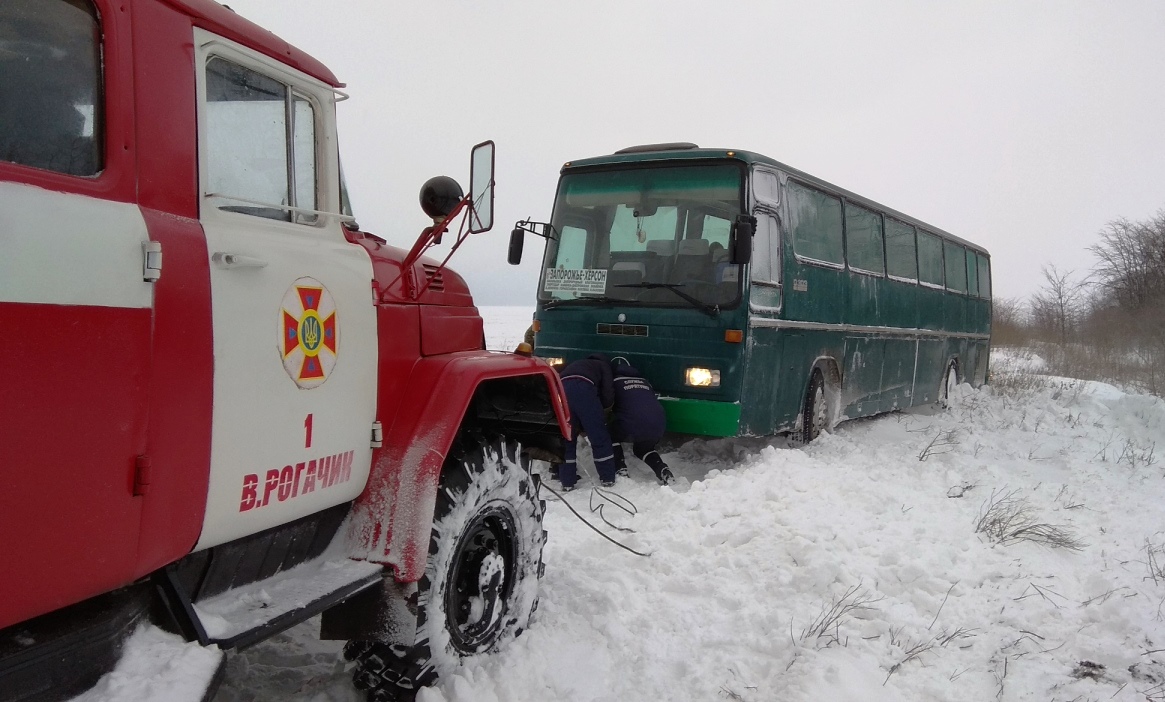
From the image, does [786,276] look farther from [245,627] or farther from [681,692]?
[245,627]

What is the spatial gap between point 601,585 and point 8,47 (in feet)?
11.0

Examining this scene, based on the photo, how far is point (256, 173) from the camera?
238 centimetres

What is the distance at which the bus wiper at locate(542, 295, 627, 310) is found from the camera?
24.4 feet

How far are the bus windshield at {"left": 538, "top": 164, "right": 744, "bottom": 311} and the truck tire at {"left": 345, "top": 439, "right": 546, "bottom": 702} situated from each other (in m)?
3.90

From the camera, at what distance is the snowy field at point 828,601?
3152mm

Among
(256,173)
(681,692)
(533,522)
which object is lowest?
(681,692)

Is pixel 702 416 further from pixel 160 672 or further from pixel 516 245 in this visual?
pixel 160 672

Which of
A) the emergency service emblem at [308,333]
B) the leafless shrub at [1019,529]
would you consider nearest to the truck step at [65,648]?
the emergency service emblem at [308,333]

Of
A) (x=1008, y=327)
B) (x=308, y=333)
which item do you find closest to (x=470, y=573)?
(x=308, y=333)

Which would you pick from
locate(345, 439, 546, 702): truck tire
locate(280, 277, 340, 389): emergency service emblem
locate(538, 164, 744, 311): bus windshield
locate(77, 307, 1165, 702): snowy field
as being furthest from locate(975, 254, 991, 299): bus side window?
locate(280, 277, 340, 389): emergency service emblem

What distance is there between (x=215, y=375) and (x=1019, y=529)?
525cm

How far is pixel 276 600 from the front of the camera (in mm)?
2338

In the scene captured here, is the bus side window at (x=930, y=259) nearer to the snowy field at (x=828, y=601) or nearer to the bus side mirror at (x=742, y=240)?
the snowy field at (x=828, y=601)

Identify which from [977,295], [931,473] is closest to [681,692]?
[931,473]
